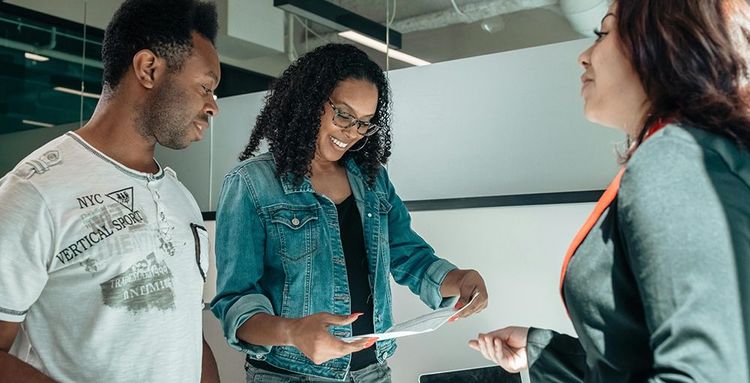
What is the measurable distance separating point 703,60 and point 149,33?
1177 millimetres

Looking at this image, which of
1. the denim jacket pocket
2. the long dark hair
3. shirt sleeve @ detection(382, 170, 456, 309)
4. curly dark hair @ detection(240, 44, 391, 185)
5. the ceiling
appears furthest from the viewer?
the ceiling

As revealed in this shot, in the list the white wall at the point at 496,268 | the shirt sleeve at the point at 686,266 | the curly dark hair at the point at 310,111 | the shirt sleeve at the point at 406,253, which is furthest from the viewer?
the white wall at the point at 496,268

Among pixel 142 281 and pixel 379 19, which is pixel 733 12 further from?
pixel 379 19

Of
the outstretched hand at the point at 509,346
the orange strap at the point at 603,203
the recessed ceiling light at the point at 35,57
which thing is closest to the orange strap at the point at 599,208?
the orange strap at the point at 603,203

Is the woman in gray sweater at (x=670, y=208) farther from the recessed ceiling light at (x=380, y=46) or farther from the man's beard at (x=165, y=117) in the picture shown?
the recessed ceiling light at (x=380, y=46)

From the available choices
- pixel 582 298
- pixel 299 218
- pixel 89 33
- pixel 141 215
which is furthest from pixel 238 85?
pixel 582 298

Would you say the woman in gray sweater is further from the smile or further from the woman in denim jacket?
the smile

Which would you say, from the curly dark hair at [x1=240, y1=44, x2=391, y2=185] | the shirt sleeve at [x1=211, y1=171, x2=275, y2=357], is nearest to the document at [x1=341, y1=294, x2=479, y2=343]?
the shirt sleeve at [x1=211, y1=171, x2=275, y2=357]

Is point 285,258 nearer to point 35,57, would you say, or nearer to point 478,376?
point 478,376

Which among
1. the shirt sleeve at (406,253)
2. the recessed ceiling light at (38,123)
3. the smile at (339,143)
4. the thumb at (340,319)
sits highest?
the recessed ceiling light at (38,123)

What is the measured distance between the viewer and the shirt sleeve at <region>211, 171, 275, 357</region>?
1.73 meters

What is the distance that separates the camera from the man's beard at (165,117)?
1589 mm

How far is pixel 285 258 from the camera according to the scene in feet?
5.97

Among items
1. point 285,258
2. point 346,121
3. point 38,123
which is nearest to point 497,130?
point 346,121
